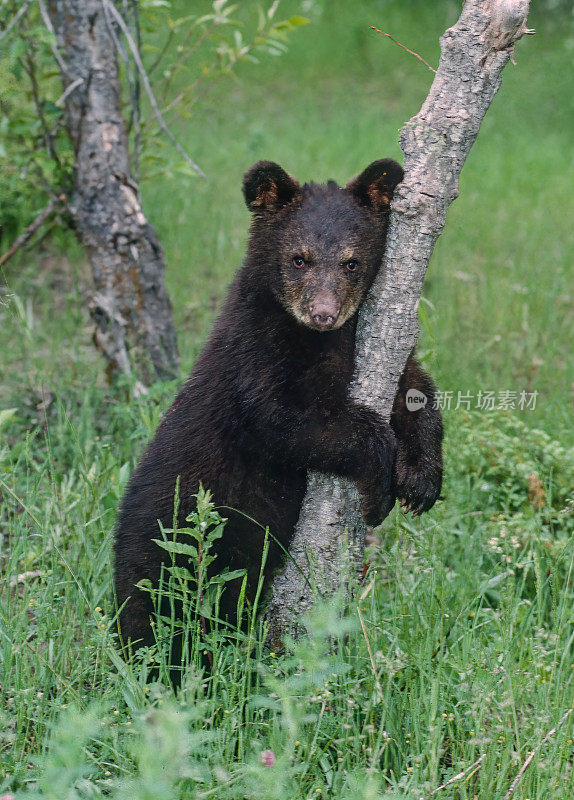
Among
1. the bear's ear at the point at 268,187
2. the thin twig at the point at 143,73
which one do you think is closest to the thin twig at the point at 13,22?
the thin twig at the point at 143,73

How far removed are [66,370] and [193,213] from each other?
300 centimetres

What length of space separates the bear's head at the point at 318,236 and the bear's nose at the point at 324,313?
0.02m

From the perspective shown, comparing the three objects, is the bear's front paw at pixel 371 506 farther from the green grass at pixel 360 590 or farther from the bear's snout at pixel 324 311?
the bear's snout at pixel 324 311

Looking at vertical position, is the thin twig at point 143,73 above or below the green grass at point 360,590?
above

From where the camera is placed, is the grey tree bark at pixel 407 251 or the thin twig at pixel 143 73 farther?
→ the thin twig at pixel 143 73

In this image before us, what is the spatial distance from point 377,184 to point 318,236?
27cm

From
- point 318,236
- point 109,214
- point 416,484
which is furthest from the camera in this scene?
point 109,214

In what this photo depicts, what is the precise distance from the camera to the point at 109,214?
528cm

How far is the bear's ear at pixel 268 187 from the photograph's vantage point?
10.5 ft

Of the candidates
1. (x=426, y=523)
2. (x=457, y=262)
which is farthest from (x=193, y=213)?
(x=426, y=523)

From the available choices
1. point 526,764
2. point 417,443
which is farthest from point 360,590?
point 526,764

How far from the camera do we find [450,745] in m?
2.81

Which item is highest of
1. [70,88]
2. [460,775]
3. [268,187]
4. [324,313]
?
[70,88]

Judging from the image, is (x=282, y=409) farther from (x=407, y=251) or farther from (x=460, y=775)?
(x=460, y=775)
